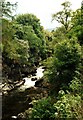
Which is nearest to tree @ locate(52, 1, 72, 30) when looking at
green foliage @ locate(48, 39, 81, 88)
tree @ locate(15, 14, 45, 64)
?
tree @ locate(15, 14, 45, 64)

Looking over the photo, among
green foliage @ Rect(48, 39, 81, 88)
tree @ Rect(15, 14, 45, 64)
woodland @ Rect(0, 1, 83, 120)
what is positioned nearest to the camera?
woodland @ Rect(0, 1, 83, 120)

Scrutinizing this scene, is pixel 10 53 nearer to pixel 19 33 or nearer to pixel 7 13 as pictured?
pixel 7 13

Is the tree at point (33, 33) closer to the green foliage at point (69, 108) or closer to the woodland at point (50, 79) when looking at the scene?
the woodland at point (50, 79)

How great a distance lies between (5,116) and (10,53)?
30.9 ft

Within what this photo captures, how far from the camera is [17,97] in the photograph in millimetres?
33844

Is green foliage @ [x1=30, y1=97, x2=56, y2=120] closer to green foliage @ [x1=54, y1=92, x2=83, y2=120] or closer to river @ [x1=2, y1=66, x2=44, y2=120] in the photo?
green foliage @ [x1=54, y1=92, x2=83, y2=120]

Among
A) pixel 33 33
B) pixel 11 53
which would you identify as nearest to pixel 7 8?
pixel 11 53

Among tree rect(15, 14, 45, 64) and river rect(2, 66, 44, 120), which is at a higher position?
tree rect(15, 14, 45, 64)

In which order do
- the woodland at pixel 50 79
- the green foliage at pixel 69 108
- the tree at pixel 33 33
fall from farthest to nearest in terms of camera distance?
the tree at pixel 33 33 → the woodland at pixel 50 79 → the green foliage at pixel 69 108

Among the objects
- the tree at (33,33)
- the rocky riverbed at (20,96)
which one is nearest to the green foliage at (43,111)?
the rocky riverbed at (20,96)

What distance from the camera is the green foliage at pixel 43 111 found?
16.0 m

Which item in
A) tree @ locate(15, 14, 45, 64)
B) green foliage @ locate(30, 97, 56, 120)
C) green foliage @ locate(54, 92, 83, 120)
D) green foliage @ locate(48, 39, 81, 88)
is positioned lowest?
green foliage @ locate(54, 92, 83, 120)

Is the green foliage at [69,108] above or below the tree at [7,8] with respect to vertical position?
below

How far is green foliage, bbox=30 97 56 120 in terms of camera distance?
52.6 feet
